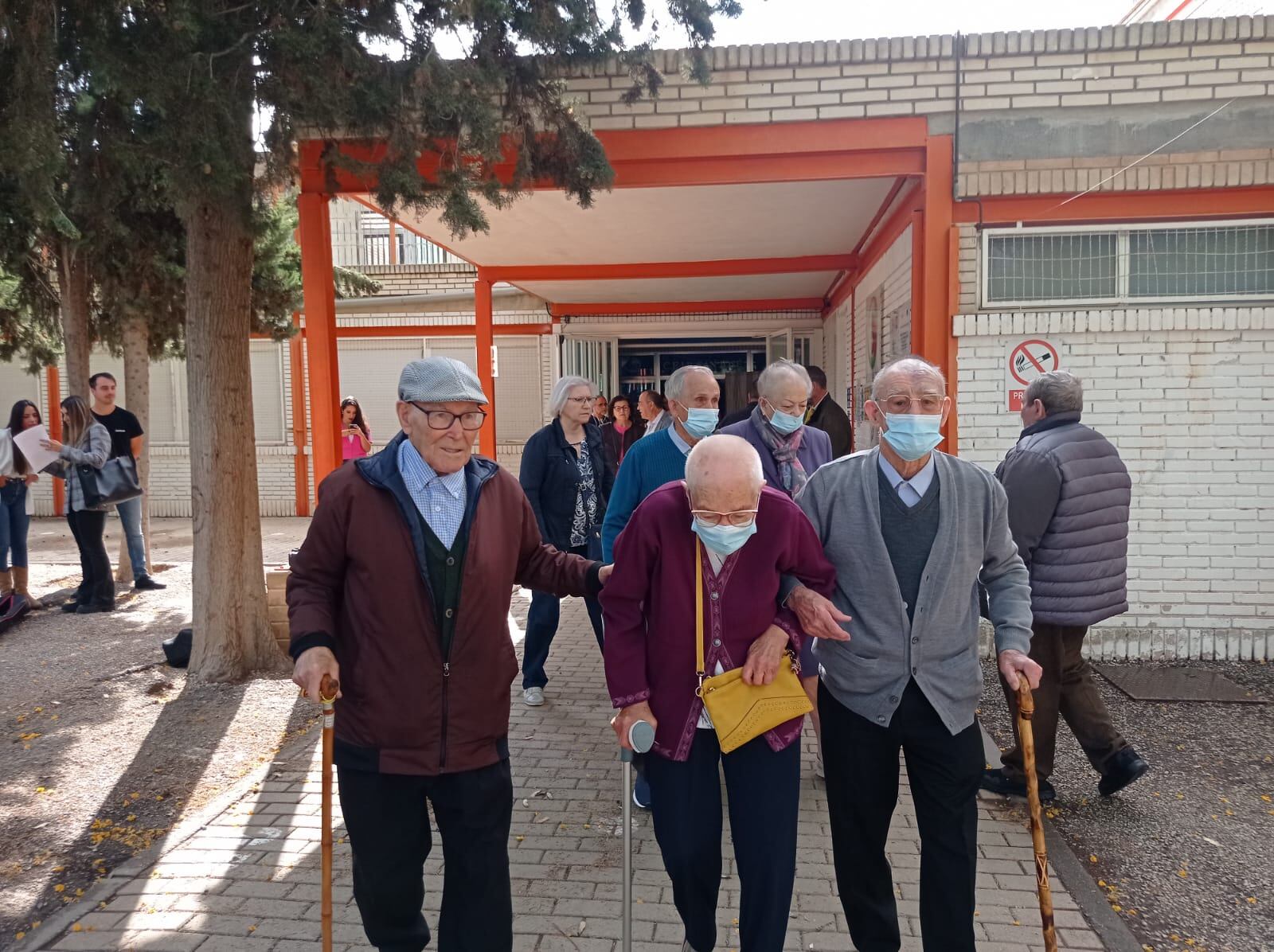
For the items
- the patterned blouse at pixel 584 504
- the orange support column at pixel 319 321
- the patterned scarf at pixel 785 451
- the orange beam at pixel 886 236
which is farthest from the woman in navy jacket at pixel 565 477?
the orange beam at pixel 886 236

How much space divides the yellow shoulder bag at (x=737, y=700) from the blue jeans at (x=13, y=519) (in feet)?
25.8

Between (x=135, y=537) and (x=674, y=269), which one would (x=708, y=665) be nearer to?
(x=135, y=537)

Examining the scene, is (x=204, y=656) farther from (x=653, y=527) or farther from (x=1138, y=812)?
(x=1138, y=812)

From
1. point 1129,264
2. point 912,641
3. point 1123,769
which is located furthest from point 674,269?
point 912,641

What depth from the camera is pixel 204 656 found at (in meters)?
5.84

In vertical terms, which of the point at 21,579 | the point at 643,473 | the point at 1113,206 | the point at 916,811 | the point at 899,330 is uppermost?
the point at 1113,206

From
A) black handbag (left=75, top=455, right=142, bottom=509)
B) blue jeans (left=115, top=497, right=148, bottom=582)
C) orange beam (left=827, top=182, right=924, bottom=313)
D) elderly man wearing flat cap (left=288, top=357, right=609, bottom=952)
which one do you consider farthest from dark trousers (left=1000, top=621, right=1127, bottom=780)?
blue jeans (left=115, top=497, right=148, bottom=582)

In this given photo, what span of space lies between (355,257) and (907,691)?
53.3 ft

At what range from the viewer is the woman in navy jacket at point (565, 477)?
5.18 meters

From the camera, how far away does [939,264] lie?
6090 millimetres

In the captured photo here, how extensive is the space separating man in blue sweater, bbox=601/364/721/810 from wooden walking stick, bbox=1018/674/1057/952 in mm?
1761

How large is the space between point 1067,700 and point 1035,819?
5.23 ft

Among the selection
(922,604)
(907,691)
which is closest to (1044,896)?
(907,691)

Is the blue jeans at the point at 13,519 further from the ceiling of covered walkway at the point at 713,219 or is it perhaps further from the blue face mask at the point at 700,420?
the blue face mask at the point at 700,420
